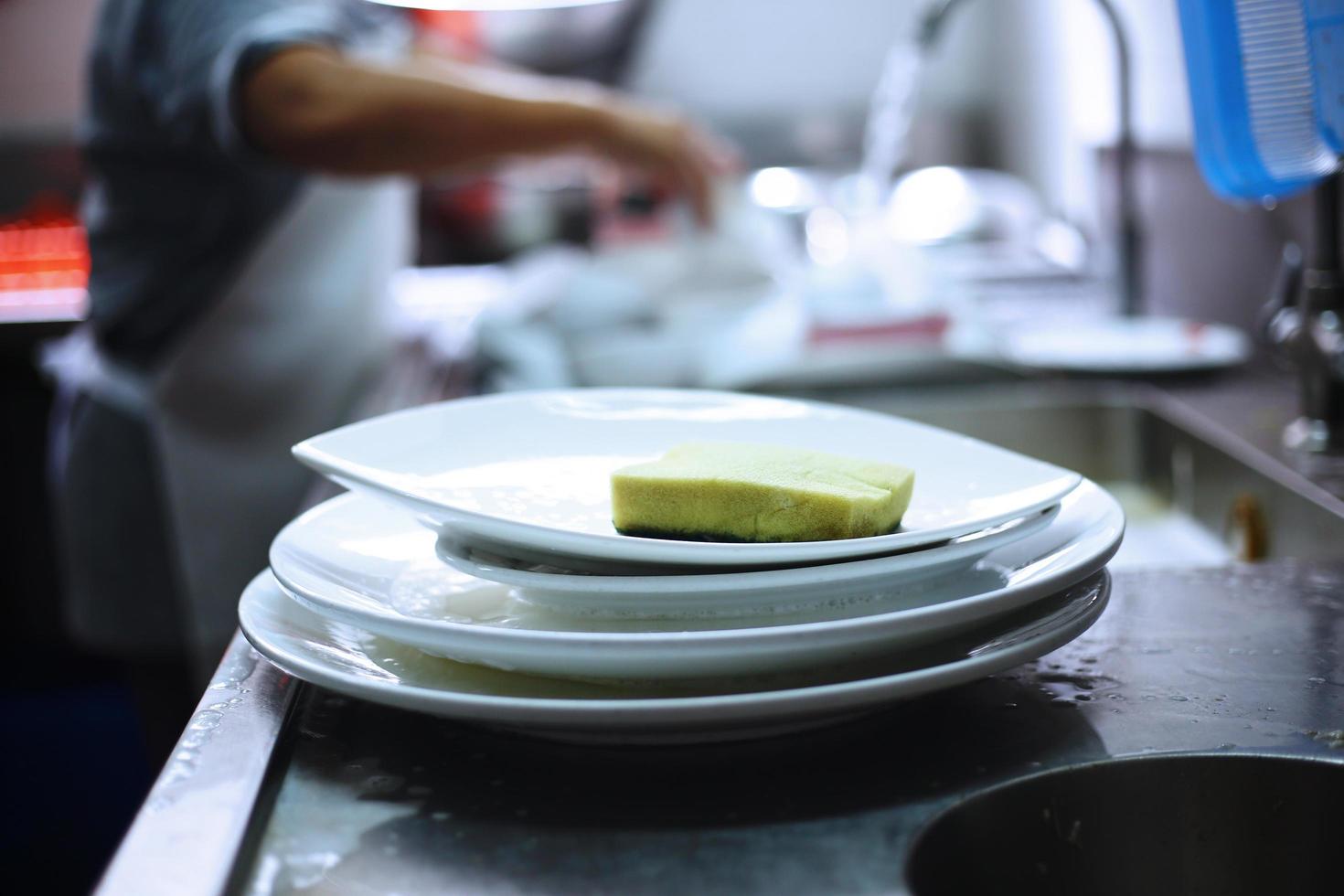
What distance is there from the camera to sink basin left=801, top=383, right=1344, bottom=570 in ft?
2.90

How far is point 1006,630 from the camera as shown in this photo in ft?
1.43

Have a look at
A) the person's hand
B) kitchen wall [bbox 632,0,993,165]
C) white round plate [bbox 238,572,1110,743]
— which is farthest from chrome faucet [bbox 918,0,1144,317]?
kitchen wall [bbox 632,0,993,165]

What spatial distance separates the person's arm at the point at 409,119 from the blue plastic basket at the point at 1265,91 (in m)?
0.93

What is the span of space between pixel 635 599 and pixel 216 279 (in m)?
1.66

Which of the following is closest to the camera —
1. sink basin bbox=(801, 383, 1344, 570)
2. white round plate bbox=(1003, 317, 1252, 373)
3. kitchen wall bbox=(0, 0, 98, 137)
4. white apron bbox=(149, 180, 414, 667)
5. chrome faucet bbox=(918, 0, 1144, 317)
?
sink basin bbox=(801, 383, 1344, 570)

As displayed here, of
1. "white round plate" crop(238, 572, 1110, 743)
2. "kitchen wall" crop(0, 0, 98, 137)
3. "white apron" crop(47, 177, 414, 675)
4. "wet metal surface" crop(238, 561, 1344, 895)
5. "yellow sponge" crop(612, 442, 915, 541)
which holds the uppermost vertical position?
"kitchen wall" crop(0, 0, 98, 137)

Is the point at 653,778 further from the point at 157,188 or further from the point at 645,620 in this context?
the point at 157,188

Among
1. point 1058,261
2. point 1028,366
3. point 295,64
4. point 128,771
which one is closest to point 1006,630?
point 1028,366

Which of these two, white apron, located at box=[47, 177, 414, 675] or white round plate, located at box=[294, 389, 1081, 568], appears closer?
white round plate, located at box=[294, 389, 1081, 568]

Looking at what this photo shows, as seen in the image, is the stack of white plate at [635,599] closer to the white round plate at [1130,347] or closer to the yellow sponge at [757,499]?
the yellow sponge at [757,499]

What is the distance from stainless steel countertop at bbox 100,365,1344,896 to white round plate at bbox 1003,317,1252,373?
2.80 ft

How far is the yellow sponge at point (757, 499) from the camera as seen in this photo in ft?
1.43

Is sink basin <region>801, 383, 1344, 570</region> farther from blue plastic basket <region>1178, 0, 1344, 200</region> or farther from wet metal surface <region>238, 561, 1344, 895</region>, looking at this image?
wet metal surface <region>238, 561, 1344, 895</region>

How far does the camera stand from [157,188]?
1.84 m
